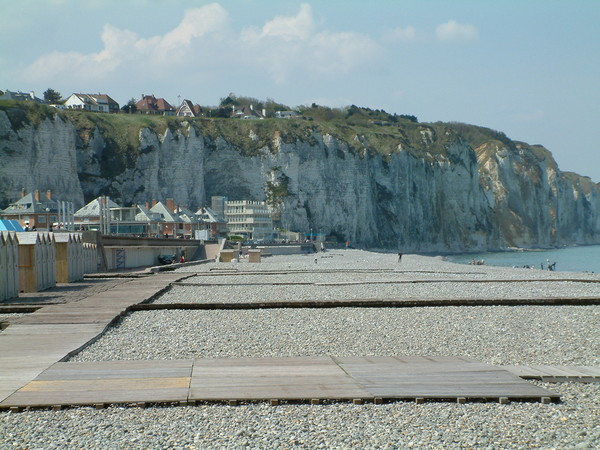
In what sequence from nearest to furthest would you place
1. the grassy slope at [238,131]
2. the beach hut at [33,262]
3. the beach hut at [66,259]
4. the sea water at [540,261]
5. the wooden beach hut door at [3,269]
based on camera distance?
1. the wooden beach hut door at [3,269]
2. the beach hut at [33,262]
3. the beach hut at [66,259]
4. the sea water at [540,261]
5. the grassy slope at [238,131]

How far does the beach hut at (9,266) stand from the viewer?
18.5 meters

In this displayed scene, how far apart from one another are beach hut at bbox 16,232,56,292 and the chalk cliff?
64181 mm

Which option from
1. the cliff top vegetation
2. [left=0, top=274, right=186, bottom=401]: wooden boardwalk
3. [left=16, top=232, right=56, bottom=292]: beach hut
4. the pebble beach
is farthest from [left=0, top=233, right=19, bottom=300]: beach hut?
the cliff top vegetation

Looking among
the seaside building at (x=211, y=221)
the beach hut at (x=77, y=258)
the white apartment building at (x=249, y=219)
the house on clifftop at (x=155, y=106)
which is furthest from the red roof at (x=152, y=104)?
the beach hut at (x=77, y=258)

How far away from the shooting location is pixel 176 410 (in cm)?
746

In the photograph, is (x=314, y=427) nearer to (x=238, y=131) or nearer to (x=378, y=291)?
(x=378, y=291)

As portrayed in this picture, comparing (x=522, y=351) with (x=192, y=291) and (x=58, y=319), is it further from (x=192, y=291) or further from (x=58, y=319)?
(x=192, y=291)

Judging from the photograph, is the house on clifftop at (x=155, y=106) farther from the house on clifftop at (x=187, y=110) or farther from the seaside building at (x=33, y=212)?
the seaside building at (x=33, y=212)

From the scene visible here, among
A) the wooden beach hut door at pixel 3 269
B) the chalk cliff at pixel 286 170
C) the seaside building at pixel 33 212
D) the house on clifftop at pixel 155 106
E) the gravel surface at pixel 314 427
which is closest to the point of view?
the gravel surface at pixel 314 427

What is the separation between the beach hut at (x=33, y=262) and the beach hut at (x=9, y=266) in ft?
4.25

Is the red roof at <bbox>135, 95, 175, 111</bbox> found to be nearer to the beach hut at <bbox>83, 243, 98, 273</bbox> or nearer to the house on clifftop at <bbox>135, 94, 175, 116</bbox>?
the house on clifftop at <bbox>135, 94, 175, 116</bbox>

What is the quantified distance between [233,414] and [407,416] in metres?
1.82

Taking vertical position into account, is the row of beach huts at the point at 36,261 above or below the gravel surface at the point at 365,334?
above

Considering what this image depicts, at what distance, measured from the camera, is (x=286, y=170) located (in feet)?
355
